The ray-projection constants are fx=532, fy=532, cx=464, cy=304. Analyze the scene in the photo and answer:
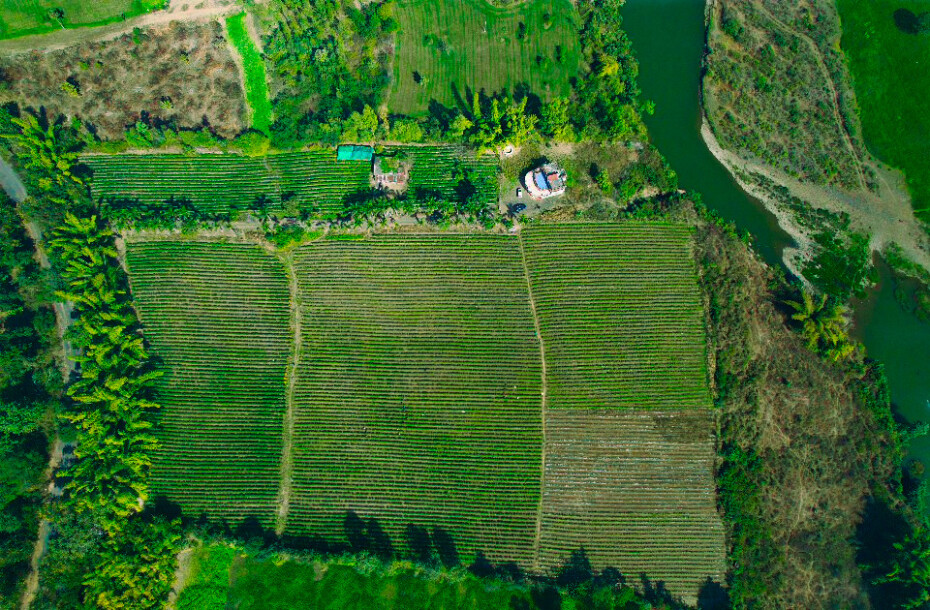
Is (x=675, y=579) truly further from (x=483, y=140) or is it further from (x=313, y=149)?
(x=313, y=149)

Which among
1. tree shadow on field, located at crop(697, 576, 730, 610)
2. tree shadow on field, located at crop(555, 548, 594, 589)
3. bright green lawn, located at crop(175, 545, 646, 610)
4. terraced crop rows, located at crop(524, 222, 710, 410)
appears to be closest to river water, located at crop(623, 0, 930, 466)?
terraced crop rows, located at crop(524, 222, 710, 410)

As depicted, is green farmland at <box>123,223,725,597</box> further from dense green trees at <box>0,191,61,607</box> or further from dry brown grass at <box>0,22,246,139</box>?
dry brown grass at <box>0,22,246,139</box>

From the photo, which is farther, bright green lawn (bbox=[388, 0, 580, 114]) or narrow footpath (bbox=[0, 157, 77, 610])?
bright green lawn (bbox=[388, 0, 580, 114])

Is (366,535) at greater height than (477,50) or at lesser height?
lesser

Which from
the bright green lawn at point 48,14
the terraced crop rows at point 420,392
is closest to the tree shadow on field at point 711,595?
the terraced crop rows at point 420,392

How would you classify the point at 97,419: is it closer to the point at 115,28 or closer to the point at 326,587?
the point at 326,587

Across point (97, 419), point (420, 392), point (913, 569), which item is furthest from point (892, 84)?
point (97, 419)

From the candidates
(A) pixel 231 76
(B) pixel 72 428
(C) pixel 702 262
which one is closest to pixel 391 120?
(A) pixel 231 76
